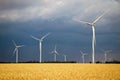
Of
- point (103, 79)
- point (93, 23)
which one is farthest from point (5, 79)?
point (93, 23)

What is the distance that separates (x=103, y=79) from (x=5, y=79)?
6.08 meters

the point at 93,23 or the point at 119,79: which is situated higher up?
the point at 93,23

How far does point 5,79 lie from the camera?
60.8 feet

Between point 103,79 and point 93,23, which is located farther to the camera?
point 93,23

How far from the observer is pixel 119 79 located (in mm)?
18891

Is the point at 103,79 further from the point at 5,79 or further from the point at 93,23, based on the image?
the point at 93,23

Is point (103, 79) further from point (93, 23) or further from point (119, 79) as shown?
point (93, 23)

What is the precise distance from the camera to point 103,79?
19109 millimetres

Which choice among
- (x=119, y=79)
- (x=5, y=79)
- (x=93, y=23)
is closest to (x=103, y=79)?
(x=119, y=79)

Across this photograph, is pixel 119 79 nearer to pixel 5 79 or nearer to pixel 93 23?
pixel 5 79

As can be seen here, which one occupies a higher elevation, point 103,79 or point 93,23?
point 93,23

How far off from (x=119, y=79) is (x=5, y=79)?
7029 millimetres

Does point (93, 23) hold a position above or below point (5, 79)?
above

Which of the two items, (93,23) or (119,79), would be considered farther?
(93,23)
